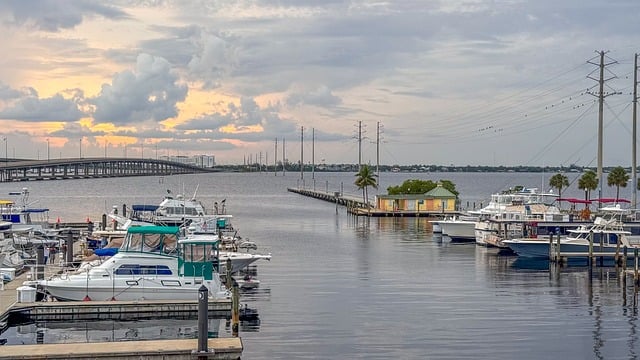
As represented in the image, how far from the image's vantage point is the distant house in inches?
3802

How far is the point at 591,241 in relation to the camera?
51.0m

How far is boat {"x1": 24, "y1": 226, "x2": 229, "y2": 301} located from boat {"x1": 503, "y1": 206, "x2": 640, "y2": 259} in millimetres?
25083

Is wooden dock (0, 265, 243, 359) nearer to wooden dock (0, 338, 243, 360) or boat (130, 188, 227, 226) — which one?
wooden dock (0, 338, 243, 360)

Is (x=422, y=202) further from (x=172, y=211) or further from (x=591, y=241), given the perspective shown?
(x=591, y=241)

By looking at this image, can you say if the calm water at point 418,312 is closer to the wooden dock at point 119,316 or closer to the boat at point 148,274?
the wooden dock at point 119,316

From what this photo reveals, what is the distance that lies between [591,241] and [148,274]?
28905 mm

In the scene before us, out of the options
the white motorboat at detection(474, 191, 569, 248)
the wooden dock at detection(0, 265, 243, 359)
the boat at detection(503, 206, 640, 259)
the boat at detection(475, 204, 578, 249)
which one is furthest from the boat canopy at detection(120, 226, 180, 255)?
the white motorboat at detection(474, 191, 569, 248)

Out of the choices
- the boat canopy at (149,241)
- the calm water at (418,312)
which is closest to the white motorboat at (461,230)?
the calm water at (418,312)

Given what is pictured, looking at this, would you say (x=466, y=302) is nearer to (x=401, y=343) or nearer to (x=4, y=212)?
(x=401, y=343)

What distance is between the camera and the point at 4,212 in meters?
60.0

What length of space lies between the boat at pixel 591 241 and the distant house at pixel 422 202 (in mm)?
42402

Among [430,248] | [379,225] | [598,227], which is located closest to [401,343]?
[598,227]

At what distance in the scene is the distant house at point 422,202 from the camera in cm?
9656

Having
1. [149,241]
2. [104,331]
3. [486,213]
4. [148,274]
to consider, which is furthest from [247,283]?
[486,213]
